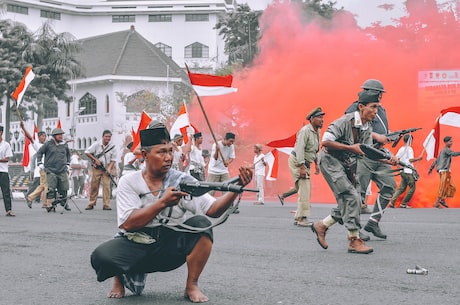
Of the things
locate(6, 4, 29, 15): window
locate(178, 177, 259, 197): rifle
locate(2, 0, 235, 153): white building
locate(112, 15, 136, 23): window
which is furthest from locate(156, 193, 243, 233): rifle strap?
locate(112, 15, 136, 23): window

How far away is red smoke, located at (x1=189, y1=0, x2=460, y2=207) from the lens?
22078 millimetres

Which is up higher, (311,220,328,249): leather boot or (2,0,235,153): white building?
(2,0,235,153): white building

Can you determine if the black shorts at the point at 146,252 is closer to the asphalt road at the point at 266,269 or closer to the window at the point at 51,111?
the asphalt road at the point at 266,269

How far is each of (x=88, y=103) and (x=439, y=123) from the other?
46.6 metres

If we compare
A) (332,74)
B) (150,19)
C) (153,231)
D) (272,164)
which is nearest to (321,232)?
(153,231)

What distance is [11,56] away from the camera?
40750mm

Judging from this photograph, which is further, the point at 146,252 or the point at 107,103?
the point at 107,103

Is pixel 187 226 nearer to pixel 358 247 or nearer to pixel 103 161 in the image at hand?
pixel 358 247

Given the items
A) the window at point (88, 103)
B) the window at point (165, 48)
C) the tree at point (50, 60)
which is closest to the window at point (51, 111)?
the window at point (88, 103)

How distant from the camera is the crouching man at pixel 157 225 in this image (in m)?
4.57

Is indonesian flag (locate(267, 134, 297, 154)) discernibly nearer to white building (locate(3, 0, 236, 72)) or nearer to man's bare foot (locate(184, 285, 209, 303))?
man's bare foot (locate(184, 285, 209, 303))

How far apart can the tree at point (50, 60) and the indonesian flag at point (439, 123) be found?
3024 centimetres

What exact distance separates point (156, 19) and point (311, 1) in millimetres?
45053

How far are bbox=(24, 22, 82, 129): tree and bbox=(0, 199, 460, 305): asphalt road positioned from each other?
32520 millimetres
